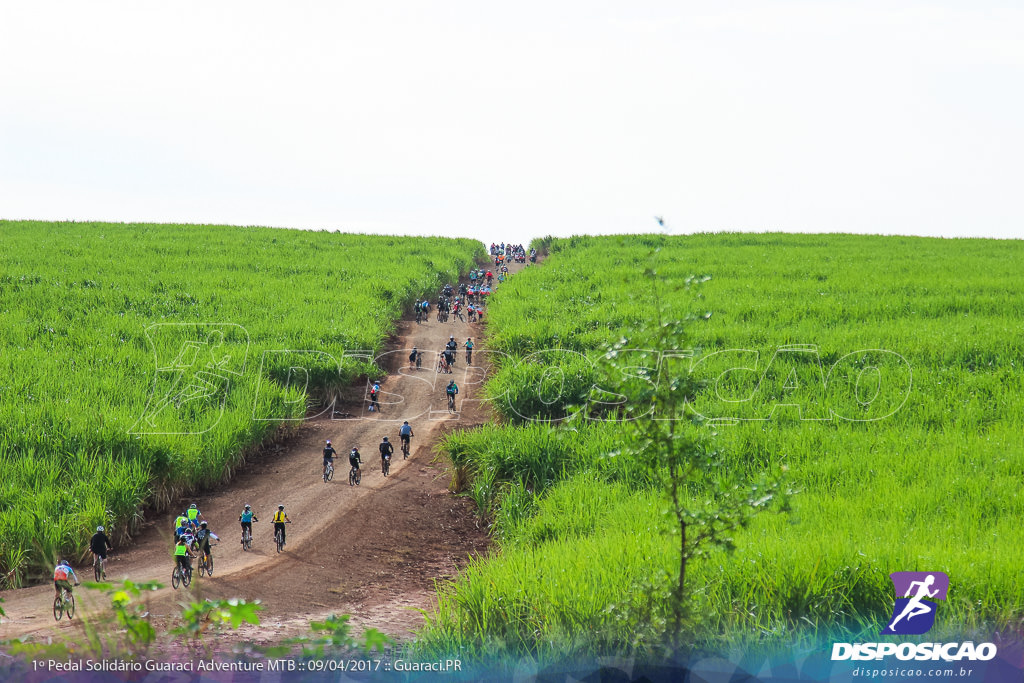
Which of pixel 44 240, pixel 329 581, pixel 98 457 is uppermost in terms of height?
pixel 44 240

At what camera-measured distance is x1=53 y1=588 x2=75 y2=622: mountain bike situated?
11594 mm

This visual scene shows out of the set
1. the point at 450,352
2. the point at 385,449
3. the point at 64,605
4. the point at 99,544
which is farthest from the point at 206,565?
the point at 450,352

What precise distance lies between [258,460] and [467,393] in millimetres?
8885

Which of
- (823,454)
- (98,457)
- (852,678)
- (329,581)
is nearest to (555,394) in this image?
(823,454)

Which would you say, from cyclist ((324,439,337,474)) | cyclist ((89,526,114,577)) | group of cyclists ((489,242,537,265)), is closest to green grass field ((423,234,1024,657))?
cyclist ((324,439,337,474))

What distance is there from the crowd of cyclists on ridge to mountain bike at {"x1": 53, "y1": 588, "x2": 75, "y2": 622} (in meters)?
0.06

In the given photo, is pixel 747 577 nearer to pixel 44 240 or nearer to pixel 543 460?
pixel 543 460

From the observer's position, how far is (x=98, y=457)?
667 inches

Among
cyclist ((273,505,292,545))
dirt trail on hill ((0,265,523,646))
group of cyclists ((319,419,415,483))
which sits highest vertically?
group of cyclists ((319,419,415,483))

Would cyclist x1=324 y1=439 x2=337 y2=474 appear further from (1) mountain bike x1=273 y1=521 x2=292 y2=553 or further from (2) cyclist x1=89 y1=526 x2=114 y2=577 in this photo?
(2) cyclist x1=89 y1=526 x2=114 y2=577

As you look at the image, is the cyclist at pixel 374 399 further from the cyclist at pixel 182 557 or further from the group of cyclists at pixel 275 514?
the cyclist at pixel 182 557

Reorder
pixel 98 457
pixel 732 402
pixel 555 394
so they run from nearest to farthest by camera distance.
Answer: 1. pixel 98 457
2. pixel 732 402
3. pixel 555 394

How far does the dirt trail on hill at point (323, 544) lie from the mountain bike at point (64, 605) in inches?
7.2

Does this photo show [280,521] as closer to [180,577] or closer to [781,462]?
[180,577]
